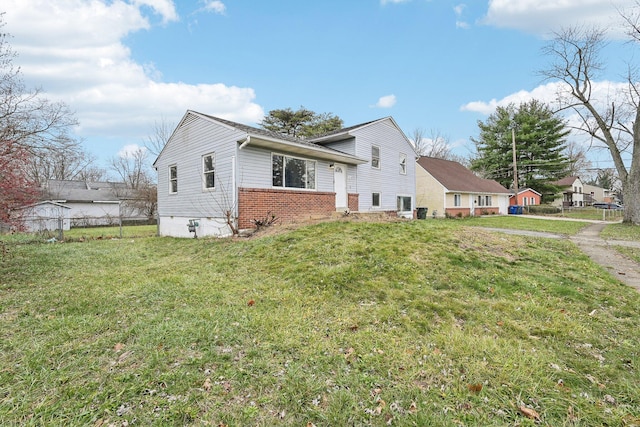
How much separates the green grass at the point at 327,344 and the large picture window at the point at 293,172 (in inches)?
226

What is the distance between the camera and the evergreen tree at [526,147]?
34438mm

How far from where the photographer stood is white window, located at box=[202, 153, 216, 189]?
37.8 feet

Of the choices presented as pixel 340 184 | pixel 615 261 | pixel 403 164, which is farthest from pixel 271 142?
pixel 403 164

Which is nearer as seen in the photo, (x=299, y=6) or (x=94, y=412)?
(x=94, y=412)

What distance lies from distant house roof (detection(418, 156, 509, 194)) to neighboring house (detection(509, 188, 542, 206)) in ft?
20.2

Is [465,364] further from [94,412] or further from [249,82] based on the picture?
[249,82]

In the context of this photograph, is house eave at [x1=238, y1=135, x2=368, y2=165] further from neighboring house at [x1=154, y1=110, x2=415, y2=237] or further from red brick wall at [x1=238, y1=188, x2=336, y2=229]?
red brick wall at [x1=238, y1=188, x2=336, y2=229]

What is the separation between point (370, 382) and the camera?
2.59 meters

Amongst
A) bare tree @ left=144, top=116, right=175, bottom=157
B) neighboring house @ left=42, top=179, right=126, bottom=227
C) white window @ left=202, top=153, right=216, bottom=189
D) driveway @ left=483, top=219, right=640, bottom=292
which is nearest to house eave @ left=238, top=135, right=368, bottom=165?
white window @ left=202, top=153, right=216, bottom=189

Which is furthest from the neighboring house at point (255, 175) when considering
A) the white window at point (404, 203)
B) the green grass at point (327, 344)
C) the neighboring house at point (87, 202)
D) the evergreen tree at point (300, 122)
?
the neighboring house at point (87, 202)

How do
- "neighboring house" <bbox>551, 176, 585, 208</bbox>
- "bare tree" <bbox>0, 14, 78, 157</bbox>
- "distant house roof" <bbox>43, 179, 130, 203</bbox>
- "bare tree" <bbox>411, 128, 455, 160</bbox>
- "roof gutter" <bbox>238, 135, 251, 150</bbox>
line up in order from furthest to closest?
"neighboring house" <bbox>551, 176, 585, 208</bbox>
"bare tree" <bbox>411, 128, 455, 160</bbox>
"distant house roof" <bbox>43, 179, 130, 203</bbox>
"roof gutter" <bbox>238, 135, 251, 150</bbox>
"bare tree" <bbox>0, 14, 78, 157</bbox>

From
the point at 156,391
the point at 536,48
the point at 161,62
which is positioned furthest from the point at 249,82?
the point at 536,48

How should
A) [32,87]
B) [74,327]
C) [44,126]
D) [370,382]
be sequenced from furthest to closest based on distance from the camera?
[44,126], [32,87], [74,327], [370,382]

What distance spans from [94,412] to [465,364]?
318cm
